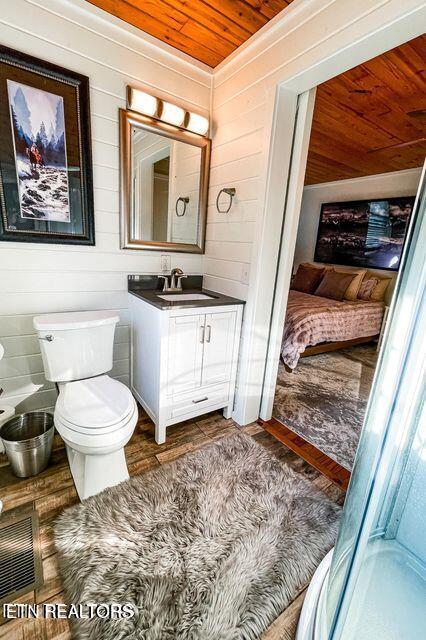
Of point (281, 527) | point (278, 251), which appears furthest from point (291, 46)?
point (281, 527)

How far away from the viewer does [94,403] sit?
1.44m

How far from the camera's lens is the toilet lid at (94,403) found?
1330 millimetres

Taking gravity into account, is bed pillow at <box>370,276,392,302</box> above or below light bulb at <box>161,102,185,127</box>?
below

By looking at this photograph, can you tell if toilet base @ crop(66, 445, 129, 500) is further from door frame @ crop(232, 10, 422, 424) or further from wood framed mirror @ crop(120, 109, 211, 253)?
wood framed mirror @ crop(120, 109, 211, 253)

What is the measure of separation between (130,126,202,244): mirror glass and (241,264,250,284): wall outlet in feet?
1.98

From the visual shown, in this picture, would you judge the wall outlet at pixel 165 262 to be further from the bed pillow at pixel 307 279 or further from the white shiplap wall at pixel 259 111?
the bed pillow at pixel 307 279

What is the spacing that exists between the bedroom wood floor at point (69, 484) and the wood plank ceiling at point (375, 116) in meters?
2.59

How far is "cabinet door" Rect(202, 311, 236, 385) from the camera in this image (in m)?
1.86

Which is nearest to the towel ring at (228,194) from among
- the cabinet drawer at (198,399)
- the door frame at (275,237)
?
the door frame at (275,237)

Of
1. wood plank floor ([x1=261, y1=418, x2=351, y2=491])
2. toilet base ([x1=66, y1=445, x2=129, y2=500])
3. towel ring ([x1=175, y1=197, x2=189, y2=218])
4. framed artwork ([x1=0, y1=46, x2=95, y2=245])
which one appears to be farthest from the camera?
towel ring ([x1=175, y1=197, x2=189, y2=218])

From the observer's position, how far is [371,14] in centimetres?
117

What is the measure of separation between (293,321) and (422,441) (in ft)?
7.00

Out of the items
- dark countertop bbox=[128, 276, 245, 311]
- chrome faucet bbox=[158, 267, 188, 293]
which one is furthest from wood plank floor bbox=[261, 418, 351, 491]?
chrome faucet bbox=[158, 267, 188, 293]

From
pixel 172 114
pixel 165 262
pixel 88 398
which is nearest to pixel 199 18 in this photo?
pixel 172 114
